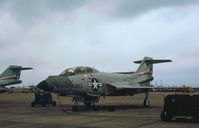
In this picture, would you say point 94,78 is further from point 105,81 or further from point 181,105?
point 181,105

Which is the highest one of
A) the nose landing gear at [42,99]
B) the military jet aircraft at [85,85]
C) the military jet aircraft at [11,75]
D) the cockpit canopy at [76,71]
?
the military jet aircraft at [11,75]

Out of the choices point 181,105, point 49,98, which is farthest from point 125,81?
point 181,105

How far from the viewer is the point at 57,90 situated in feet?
53.8

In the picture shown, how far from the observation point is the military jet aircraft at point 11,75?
35.7m

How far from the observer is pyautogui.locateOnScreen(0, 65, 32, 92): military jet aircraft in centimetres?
3572

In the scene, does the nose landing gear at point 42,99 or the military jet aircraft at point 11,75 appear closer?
the nose landing gear at point 42,99

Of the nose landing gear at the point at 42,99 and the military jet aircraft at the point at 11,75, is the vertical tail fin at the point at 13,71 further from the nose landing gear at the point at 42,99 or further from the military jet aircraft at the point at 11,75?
the nose landing gear at the point at 42,99

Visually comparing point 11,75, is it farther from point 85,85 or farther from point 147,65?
point 85,85

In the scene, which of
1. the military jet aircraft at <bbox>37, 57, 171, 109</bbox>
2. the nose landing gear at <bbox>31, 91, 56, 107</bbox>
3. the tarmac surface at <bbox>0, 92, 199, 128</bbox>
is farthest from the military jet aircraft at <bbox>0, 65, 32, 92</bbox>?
the military jet aircraft at <bbox>37, 57, 171, 109</bbox>

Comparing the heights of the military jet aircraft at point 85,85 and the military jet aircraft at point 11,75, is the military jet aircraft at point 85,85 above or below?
below

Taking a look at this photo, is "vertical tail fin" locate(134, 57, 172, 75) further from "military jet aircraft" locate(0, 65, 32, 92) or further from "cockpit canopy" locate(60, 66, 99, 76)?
"military jet aircraft" locate(0, 65, 32, 92)

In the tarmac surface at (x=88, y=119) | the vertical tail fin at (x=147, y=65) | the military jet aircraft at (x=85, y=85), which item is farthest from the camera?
the vertical tail fin at (x=147, y=65)

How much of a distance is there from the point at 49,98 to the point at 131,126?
15.9 meters

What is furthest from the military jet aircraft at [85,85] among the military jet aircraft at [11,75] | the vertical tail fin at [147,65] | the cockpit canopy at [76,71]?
the military jet aircraft at [11,75]
